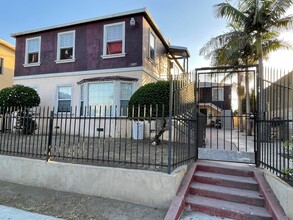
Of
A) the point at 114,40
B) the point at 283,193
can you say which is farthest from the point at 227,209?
the point at 114,40

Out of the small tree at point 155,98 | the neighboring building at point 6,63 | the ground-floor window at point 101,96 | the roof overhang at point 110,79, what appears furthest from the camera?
the neighboring building at point 6,63

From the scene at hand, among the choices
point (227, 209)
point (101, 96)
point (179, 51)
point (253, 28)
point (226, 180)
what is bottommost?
point (227, 209)

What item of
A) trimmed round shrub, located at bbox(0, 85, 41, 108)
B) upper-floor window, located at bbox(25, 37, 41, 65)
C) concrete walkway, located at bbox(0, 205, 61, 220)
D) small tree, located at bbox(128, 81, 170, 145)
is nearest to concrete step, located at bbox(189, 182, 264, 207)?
concrete walkway, located at bbox(0, 205, 61, 220)

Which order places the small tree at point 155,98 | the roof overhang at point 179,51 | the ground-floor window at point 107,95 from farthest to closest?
the roof overhang at point 179,51 < the ground-floor window at point 107,95 < the small tree at point 155,98

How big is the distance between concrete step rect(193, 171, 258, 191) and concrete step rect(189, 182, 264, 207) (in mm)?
85

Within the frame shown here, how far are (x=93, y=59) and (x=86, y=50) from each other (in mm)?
749

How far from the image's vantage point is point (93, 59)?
12.2 meters

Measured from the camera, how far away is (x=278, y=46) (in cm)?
1354

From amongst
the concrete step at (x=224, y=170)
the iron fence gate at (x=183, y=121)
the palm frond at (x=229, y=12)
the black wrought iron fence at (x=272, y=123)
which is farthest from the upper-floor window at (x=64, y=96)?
the black wrought iron fence at (x=272, y=123)

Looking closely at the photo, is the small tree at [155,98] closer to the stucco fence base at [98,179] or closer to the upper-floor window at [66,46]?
the stucco fence base at [98,179]

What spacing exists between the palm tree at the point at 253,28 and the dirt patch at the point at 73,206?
11089mm

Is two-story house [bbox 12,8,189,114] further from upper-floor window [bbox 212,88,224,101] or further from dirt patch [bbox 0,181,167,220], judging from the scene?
dirt patch [bbox 0,181,167,220]

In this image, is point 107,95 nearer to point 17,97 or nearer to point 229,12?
point 17,97

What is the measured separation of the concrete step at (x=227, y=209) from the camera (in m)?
3.69
